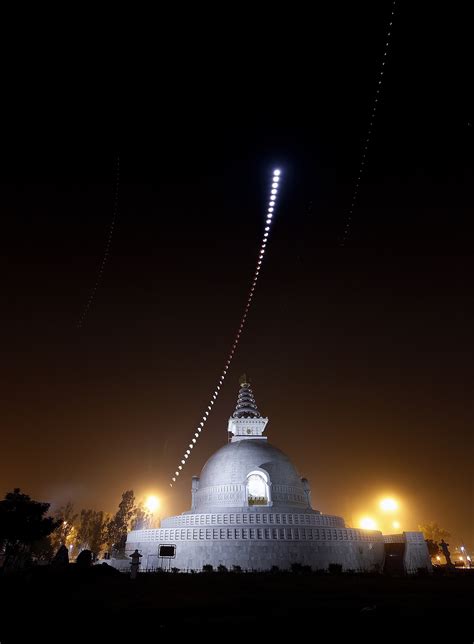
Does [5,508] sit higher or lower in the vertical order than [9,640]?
higher

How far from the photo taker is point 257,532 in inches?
1405

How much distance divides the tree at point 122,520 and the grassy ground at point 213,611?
4542 centimetres

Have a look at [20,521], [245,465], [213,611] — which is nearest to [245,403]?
[245,465]

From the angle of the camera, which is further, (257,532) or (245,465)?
(245,465)

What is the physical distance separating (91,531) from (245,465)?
42.9 m

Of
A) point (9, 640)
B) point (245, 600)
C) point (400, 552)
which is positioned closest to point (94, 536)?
point (400, 552)

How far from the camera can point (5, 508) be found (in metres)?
31.1

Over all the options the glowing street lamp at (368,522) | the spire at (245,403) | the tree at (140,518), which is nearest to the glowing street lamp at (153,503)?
the tree at (140,518)

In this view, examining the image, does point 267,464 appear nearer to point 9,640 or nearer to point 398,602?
point 398,602

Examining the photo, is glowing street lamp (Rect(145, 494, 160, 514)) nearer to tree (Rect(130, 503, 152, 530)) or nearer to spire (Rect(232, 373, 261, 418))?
tree (Rect(130, 503, 152, 530))

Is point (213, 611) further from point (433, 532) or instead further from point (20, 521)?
point (433, 532)

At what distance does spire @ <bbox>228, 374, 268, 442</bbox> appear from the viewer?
57500 millimetres

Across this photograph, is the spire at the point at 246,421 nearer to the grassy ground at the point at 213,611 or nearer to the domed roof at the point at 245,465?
the domed roof at the point at 245,465

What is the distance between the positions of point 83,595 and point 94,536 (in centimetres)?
6187
